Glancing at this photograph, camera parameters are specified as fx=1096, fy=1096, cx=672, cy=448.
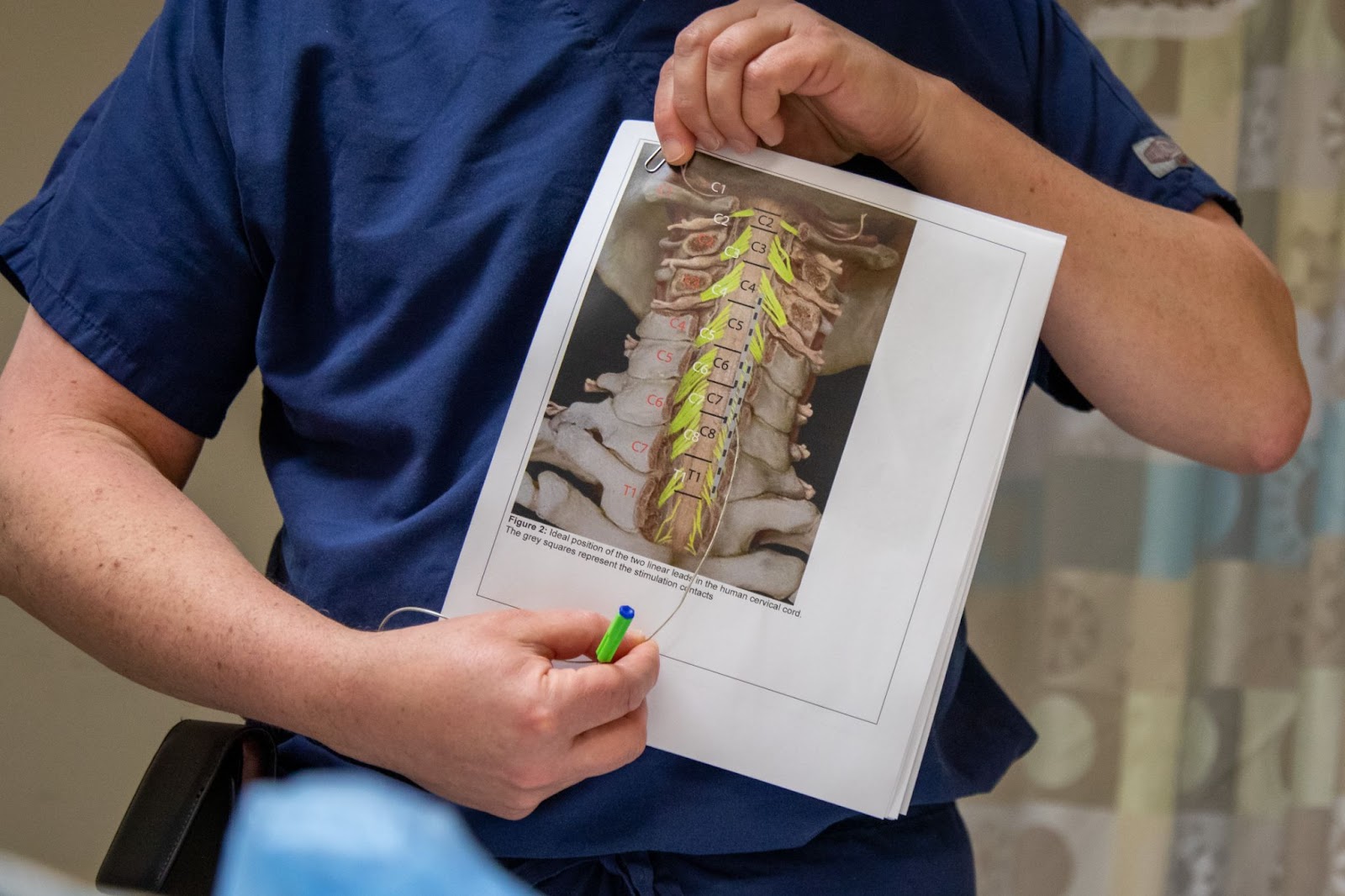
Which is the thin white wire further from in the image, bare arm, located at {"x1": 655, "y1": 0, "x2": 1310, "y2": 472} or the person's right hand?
bare arm, located at {"x1": 655, "y1": 0, "x2": 1310, "y2": 472}

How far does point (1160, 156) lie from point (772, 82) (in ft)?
1.02

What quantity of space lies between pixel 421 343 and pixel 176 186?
Answer: 20 centimetres

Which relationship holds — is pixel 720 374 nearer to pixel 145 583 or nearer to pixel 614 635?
pixel 614 635

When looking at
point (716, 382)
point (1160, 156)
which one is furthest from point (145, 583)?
point (1160, 156)

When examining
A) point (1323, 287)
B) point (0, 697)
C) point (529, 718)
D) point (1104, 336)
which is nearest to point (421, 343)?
point (529, 718)

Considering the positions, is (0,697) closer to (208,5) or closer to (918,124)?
(208,5)

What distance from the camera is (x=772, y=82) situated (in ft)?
1.97

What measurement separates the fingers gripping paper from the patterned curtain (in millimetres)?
776

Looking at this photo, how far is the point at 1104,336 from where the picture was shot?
667mm

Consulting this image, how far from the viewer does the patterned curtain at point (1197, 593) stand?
4.09 ft

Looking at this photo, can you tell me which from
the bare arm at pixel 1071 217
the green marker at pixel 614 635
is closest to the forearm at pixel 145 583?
the green marker at pixel 614 635

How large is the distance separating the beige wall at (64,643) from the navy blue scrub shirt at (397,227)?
0.42 metres

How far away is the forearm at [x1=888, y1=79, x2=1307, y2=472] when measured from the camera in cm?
65

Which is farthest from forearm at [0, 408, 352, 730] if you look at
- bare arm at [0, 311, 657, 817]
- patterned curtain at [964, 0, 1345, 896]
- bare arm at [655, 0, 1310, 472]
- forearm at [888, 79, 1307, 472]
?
patterned curtain at [964, 0, 1345, 896]
